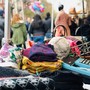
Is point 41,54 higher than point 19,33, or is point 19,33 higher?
point 19,33

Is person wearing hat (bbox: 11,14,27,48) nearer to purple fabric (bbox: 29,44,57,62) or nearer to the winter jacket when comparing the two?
the winter jacket

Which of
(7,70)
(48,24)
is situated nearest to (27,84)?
(7,70)

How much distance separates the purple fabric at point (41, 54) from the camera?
3.70 meters

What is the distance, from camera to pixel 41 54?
371 cm

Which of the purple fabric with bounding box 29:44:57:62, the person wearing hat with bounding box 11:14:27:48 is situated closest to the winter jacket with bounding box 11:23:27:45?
the person wearing hat with bounding box 11:14:27:48

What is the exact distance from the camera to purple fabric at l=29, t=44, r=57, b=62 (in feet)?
12.1

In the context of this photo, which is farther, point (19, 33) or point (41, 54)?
point (19, 33)

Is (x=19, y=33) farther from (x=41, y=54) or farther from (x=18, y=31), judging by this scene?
(x=41, y=54)

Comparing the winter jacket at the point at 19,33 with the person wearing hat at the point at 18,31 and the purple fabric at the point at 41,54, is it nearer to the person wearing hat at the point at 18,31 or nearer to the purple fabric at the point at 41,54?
the person wearing hat at the point at 18,31

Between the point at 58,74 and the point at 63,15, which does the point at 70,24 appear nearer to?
the point at 63,15

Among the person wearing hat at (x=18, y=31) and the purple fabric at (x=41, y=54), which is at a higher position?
the person wearing hat at (x=18, y=31)

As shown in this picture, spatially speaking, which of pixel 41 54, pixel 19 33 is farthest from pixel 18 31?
pixel 41 54

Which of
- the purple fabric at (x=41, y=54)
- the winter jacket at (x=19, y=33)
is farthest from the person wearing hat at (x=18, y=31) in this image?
the purple fabric at (x=41, y=54)

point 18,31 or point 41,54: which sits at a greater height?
point 18,31
